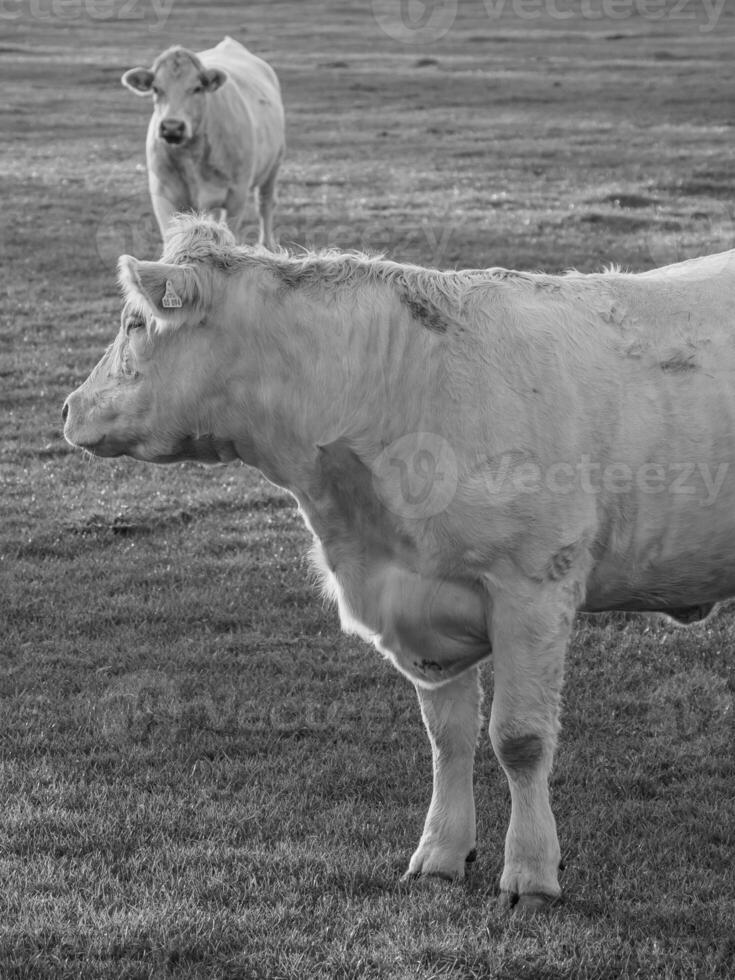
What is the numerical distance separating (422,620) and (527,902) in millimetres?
1032

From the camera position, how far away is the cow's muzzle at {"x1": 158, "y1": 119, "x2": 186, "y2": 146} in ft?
50.8

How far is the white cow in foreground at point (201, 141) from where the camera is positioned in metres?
15.6

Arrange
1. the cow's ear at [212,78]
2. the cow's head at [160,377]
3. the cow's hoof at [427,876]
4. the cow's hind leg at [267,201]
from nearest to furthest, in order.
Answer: the cow's head at [160,377], the cow's hoof at [427,876], the cow's ear at [212,78], the cow's hind leg at [267,201]

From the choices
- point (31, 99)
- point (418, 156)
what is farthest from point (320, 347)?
point (31, 99)

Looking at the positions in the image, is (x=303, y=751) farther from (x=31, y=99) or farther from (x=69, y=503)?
(x=31, y=99)

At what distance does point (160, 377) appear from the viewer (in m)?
4.88

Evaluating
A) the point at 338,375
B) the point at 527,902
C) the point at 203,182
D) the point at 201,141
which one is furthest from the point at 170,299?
the point at 201,141

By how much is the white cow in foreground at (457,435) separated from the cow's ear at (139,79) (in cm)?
1218

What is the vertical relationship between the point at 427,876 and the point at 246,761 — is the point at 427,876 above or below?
above

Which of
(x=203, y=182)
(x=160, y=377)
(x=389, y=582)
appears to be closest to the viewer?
(x=389, y=582)

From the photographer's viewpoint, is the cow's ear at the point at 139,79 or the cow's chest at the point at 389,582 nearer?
the cow's chest at the point at 389,582

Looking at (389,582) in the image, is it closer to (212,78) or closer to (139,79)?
(212,78)

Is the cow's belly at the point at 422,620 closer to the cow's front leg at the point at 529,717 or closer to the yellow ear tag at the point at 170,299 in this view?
the cow's front leg at the point at 529,717

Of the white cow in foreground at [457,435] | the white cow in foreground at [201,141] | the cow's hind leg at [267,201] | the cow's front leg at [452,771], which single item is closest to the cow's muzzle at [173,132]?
the white cow in foreground at [201,141]
